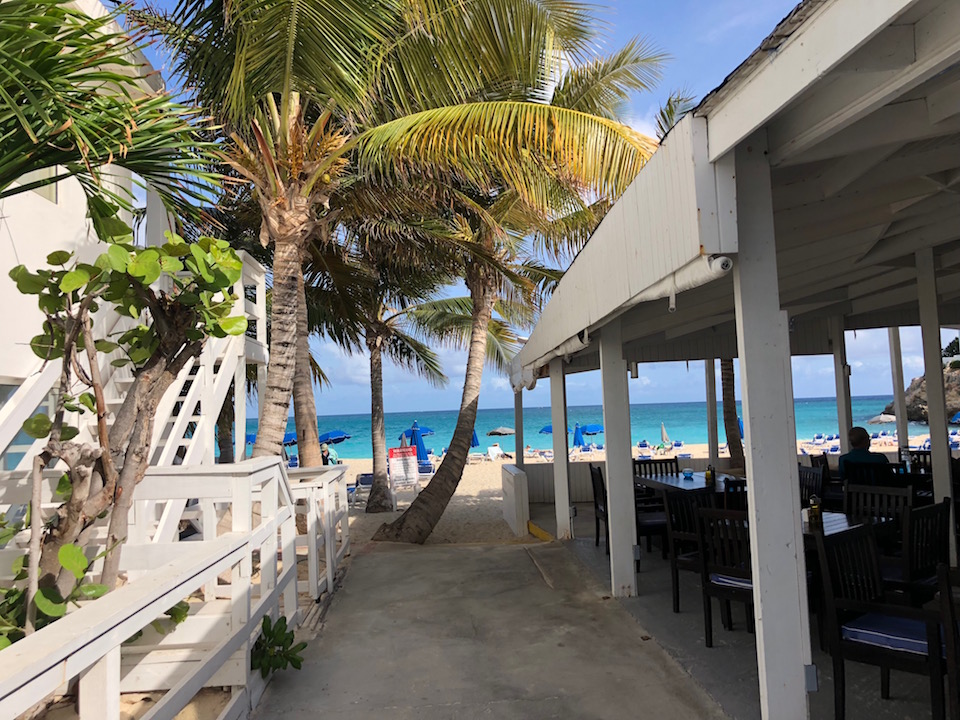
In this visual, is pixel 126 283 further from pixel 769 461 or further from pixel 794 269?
pixel 794 269

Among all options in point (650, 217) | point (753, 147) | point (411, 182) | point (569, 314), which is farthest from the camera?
point (411, 182)

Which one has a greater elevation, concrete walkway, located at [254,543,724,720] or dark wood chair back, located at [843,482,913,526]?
dark wood chair back, located at [843,482,913,526]

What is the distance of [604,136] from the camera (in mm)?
5570

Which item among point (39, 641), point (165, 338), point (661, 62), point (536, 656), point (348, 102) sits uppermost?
point (661, 62)

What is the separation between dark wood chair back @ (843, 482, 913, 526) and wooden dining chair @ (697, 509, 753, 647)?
4.61 feet

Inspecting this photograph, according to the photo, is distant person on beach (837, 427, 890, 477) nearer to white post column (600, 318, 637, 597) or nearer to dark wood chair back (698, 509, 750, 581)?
white post column (600, 318, 637, 597)

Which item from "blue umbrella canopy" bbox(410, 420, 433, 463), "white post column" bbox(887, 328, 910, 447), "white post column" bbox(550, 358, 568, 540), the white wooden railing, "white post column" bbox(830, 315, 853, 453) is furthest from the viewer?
"blue umbrella canopy" bbox(410, 420, 433, 463)

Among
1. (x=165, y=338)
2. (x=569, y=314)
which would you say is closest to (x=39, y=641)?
(x=165, y=338)

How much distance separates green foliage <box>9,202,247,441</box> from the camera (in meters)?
2.71

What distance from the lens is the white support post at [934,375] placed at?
18.3 ft

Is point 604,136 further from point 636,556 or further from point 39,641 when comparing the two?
point 39,641

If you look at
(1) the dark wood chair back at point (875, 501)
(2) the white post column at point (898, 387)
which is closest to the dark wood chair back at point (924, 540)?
(1) the dark wood chair back at point (875, 501)

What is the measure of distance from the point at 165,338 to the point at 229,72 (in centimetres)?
383

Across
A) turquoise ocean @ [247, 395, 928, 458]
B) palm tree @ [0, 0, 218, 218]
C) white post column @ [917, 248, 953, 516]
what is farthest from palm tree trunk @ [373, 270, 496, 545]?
turquoise ocean @ [247, 395, 928, 458]
